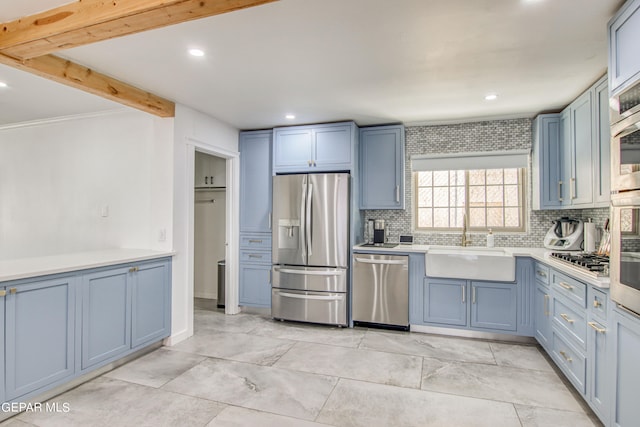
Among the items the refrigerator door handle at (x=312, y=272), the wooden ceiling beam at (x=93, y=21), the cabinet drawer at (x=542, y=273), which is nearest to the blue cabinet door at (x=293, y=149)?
the refrigerator door handle at (x=312, y=272)

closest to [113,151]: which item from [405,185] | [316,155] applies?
[316,155]

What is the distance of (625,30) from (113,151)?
4.30 m

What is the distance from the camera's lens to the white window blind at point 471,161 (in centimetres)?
392

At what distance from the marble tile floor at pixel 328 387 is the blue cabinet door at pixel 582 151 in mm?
1521

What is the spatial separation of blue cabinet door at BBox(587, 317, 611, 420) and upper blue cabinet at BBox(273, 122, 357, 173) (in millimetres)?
2684

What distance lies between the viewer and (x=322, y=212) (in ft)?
13.1

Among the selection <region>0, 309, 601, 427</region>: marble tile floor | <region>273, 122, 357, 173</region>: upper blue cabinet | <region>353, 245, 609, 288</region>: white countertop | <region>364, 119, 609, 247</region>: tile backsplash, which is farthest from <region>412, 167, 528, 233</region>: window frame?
<region>0, 309, 601, 427</region>: marble tile floor

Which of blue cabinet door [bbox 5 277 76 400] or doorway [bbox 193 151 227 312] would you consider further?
doorway [bbox 193 151 227 312]

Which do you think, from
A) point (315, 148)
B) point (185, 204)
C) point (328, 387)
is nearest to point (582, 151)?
point (315, 148)

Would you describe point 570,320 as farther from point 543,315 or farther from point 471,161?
point 471,161

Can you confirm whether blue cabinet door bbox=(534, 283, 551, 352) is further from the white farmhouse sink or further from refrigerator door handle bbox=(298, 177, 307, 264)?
refrigerator door handle bbox=(298, 177, 307, 264)

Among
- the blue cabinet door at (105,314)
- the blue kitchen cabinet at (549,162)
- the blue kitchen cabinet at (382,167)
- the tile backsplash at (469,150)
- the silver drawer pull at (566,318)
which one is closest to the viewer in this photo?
the silver drawer pull at (566,318)

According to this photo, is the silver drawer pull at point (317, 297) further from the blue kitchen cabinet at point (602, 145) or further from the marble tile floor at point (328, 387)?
the blue kitchen cabinet at point (602, 145)

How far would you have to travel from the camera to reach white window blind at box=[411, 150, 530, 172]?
3.92m
